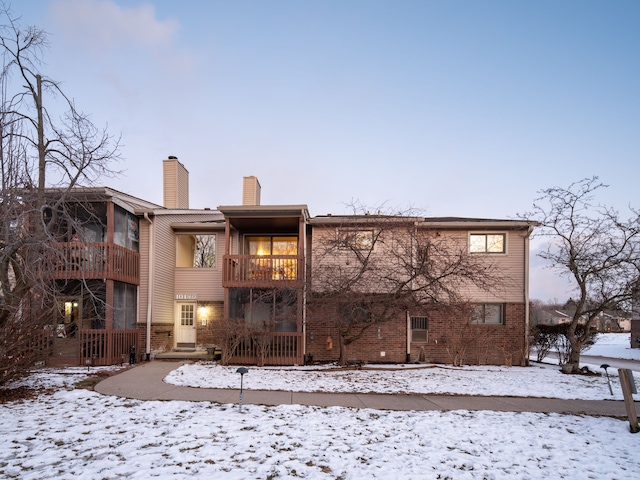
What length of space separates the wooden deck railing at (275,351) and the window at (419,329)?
4.61 meters

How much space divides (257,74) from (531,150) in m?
14.1

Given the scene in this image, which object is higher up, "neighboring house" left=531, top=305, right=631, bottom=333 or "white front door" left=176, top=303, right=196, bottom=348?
"white front door" left=176, top=303, right=196, bottom=348

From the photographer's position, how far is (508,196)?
10356 cm

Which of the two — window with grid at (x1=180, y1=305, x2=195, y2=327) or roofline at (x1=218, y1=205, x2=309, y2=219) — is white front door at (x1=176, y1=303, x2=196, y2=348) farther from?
roofline at (x1=218, y1=205, x2=309, y2=219)

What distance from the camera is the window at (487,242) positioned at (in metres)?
16.3

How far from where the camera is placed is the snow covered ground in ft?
16.4

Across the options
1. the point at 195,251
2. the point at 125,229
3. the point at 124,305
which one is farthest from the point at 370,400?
the point at 195,251

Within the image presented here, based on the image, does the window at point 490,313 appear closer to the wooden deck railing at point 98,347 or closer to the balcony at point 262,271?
the balcony at point 262,271

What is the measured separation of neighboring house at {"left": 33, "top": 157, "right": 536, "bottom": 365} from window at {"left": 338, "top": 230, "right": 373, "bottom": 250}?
0.08 m

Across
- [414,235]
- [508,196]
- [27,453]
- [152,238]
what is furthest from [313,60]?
[508,196]

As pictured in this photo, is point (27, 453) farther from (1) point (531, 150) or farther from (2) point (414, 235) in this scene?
(1) point (531, 150)

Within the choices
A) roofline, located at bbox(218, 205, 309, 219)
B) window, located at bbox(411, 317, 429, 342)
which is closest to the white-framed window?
roofline, located at bbox(218, 205, 309, 219)

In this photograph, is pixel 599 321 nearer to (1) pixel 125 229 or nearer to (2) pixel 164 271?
(2) pixel 164 271

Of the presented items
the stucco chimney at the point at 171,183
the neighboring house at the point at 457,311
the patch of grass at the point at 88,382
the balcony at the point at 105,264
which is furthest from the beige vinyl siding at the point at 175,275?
the patch of grass at the point at 88,382
